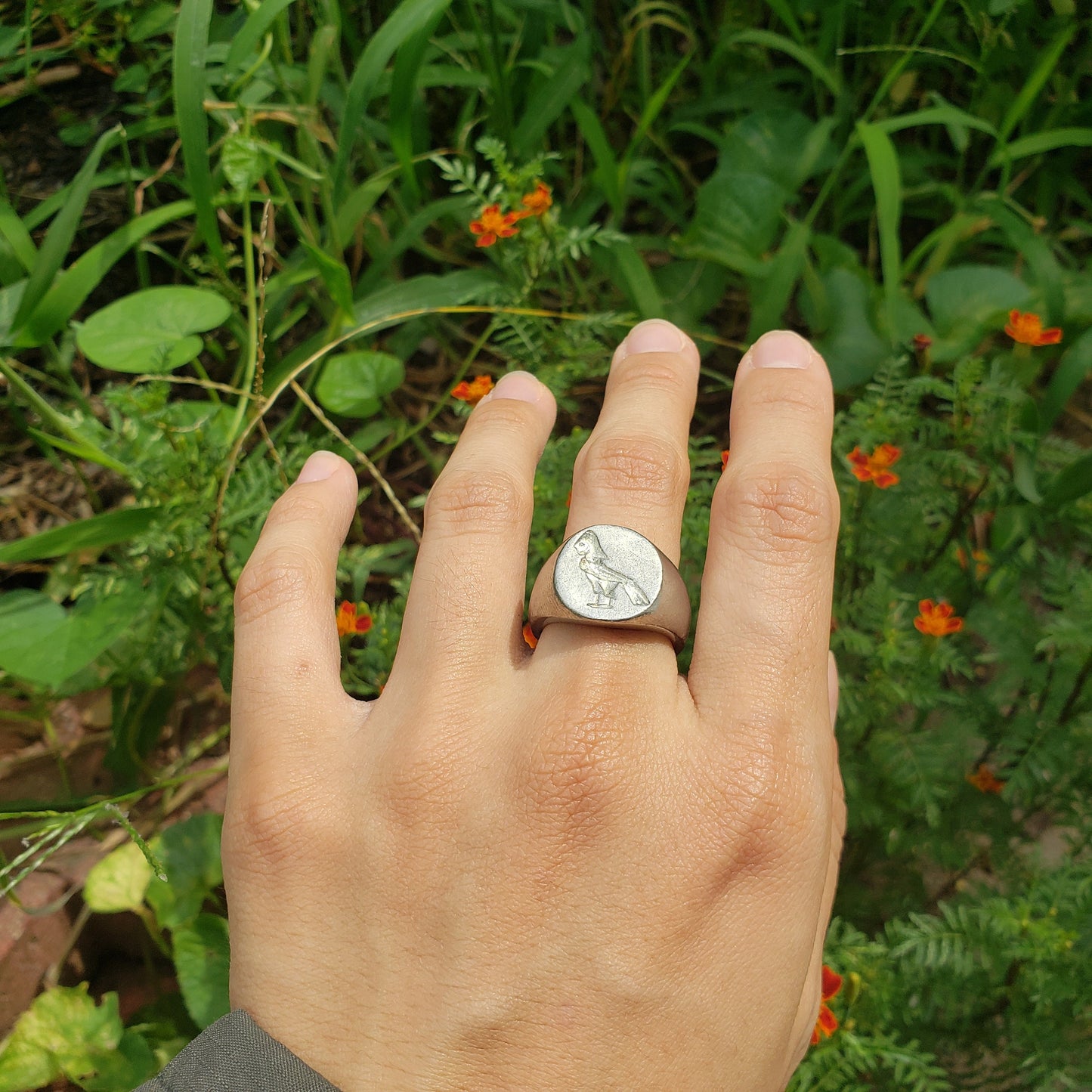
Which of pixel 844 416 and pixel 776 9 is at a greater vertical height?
pixel 776 9

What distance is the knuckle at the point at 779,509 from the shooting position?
1.44 m

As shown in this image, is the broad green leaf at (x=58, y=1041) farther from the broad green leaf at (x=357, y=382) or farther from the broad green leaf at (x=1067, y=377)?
the broad green leaf at (x=1067, y=377)

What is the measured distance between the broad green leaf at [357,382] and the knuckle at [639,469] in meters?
0.94

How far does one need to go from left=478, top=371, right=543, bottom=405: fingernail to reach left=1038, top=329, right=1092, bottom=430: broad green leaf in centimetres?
135

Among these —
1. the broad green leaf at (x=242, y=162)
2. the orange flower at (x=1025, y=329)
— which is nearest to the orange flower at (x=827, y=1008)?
the orange flower at (x=1025, y=329)

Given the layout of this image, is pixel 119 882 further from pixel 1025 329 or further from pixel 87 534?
pixel 1025 329

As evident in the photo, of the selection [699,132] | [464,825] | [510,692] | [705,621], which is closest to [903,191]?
[699,132]

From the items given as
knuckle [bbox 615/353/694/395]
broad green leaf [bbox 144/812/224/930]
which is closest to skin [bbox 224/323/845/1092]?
knuckle [bbox 615/353/694/395]

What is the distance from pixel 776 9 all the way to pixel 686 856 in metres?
2.38

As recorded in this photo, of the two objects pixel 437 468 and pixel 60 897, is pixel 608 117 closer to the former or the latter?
pixel 437 468

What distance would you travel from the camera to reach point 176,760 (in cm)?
243

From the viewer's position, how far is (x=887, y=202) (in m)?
2.34

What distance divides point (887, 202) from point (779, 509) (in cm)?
132

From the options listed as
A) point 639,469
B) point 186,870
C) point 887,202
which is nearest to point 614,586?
point 639,469
